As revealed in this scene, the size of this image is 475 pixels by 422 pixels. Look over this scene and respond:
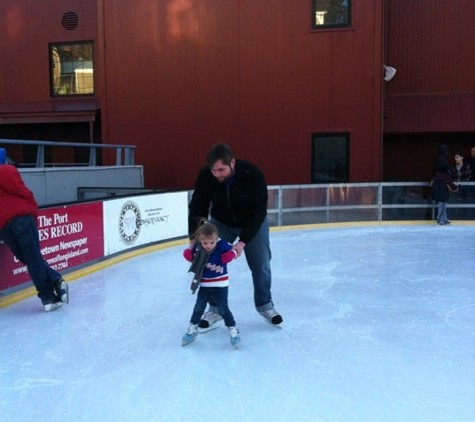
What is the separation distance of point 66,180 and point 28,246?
141 inches

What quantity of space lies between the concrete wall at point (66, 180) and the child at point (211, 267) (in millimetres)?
3824

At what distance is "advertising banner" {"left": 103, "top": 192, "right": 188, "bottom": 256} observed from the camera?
6477 millimetres

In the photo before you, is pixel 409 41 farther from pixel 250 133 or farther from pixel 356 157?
pixel 250 133

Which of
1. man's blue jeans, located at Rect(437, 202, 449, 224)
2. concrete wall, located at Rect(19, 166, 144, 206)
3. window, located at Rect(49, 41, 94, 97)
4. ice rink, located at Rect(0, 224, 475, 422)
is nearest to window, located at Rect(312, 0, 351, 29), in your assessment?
man's blue jeans, located at Rect(437, 202, 449, 224)

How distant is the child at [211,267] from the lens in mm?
3279

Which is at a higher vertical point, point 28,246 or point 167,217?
point 28,246

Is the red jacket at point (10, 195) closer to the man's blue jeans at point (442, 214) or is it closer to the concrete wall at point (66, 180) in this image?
the concrete wall at point (66, 180)

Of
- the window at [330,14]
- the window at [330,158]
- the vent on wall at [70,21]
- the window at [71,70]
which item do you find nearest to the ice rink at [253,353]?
the window at [330,158]

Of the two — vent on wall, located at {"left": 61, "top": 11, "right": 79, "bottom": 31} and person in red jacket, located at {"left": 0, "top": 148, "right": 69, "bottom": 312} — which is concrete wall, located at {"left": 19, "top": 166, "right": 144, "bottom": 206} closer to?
person in red jacket, located at {"left": 0, "top": 148, "right": 69, "bottom": 312}

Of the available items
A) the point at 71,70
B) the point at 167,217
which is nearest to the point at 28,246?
the point at 167,217

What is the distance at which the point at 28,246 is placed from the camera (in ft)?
13.9

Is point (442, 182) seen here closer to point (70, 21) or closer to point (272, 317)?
point (272, 317)

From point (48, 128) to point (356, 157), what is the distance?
7.78 metres

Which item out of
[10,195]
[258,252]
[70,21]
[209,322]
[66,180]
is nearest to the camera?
[258,252]
